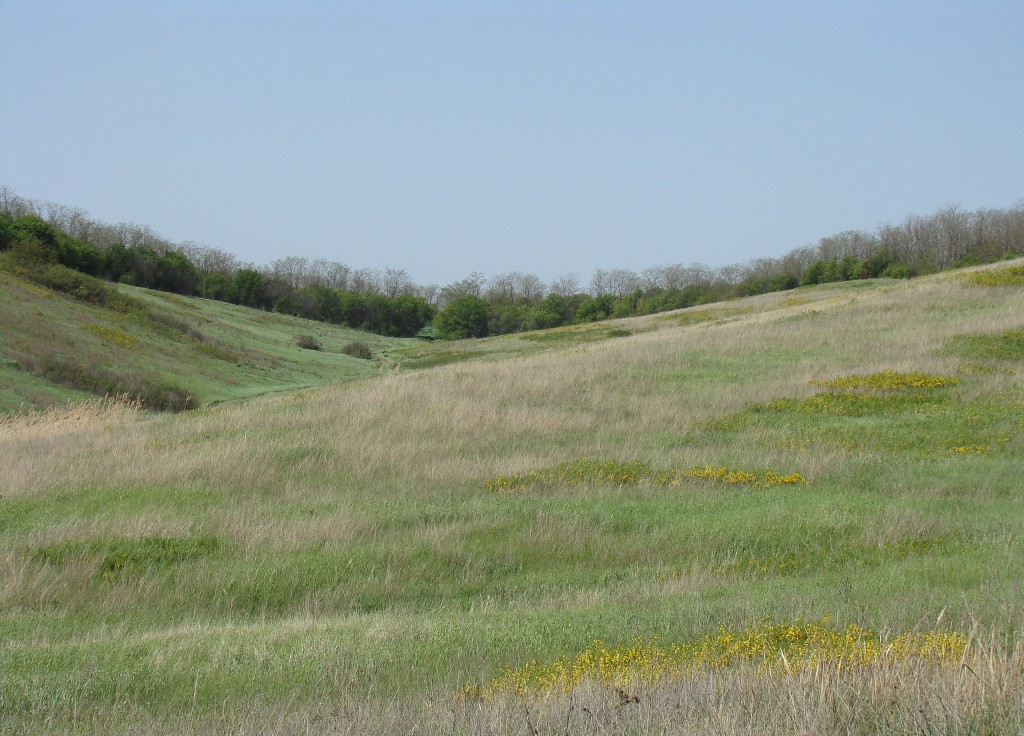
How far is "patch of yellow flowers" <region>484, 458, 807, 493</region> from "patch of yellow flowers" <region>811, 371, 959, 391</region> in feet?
24.9

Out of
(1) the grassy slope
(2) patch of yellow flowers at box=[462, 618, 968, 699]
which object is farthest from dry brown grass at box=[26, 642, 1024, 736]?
(1) the grassy slope

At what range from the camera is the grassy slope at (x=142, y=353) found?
32.1 m

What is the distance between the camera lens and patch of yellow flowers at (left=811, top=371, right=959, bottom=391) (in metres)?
17.9

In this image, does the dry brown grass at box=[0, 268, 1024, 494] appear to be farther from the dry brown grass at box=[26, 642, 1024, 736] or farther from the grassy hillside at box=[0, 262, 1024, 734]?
the dry brown grass at box=[26, 642, 1024, 736]

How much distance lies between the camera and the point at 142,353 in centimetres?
4094

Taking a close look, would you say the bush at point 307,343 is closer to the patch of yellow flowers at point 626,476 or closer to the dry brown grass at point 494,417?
the dry brown grass at point 494,417

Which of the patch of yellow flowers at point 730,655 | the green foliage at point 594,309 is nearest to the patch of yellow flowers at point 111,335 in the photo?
the patch of yellow flowers at point 730,655

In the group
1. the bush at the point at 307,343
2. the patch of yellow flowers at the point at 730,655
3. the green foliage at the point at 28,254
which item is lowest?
the patch of yellow flowers at the point at 730,655

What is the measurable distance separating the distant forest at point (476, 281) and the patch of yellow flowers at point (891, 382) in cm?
4818

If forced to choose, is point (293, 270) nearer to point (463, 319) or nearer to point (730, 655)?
point (463, 319)

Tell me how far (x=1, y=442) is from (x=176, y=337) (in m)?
34.0

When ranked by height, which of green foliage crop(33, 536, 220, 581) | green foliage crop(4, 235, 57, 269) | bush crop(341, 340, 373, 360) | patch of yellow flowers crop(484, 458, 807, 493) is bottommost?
patch of yellow flowers crop(484, 458, 807, 493)

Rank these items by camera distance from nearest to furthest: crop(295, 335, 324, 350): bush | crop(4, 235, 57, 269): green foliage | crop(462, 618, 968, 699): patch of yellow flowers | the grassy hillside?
1. the grassy hillside
2. crop(462, 618, 968, 699): patch of yellow flowers
3. crop(4, 235, 57, 269): green foliage
4. crop(295, 335, 324, 350): bush

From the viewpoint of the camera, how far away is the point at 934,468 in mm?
11867
